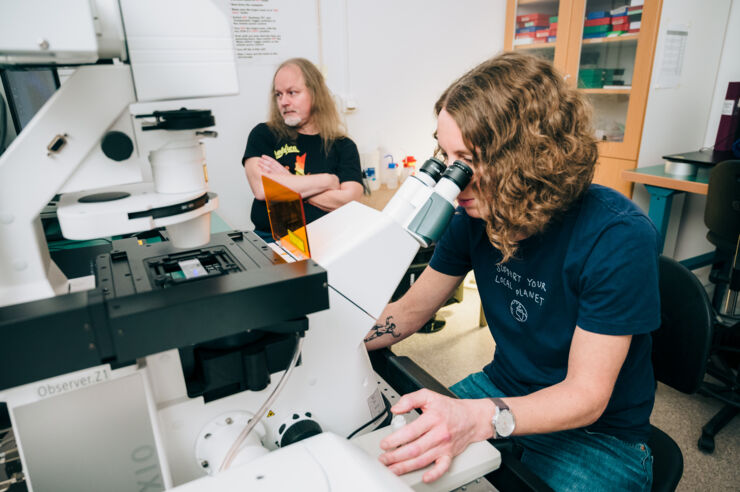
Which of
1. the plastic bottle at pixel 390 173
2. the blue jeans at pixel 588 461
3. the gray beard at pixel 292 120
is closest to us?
the blue jeans at pixel 588 461

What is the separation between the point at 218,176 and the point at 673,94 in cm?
270

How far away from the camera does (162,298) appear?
0.58 metres

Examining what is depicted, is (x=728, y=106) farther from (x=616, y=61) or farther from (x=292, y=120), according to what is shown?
(x=292, y=120)

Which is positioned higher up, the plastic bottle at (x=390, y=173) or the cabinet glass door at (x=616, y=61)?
the cabinet glass door at (x=616, y=61)

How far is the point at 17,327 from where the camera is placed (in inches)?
19.9

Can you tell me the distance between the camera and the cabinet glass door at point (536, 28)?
121 inches

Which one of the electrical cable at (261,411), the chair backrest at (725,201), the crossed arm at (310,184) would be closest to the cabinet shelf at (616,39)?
the chair backrest at (725,201)

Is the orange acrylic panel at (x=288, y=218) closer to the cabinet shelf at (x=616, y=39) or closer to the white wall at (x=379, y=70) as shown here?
the white wall at (x=379, y=70)

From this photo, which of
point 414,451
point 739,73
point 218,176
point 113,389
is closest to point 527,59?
point 414,451

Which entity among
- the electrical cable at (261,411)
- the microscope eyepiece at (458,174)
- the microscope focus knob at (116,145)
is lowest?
the electrical cable at (261,411)

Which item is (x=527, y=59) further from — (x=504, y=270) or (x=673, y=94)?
(x=673, y=94)

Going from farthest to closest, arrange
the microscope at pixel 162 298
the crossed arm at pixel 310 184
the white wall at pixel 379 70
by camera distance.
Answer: the white wall at pixel 379 70 < the crossed arm at pixel 310 184 < the microscope at pixel 162 298

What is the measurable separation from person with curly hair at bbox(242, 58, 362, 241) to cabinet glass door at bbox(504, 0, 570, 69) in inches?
66.7

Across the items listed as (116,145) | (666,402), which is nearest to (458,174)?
(116,145)
